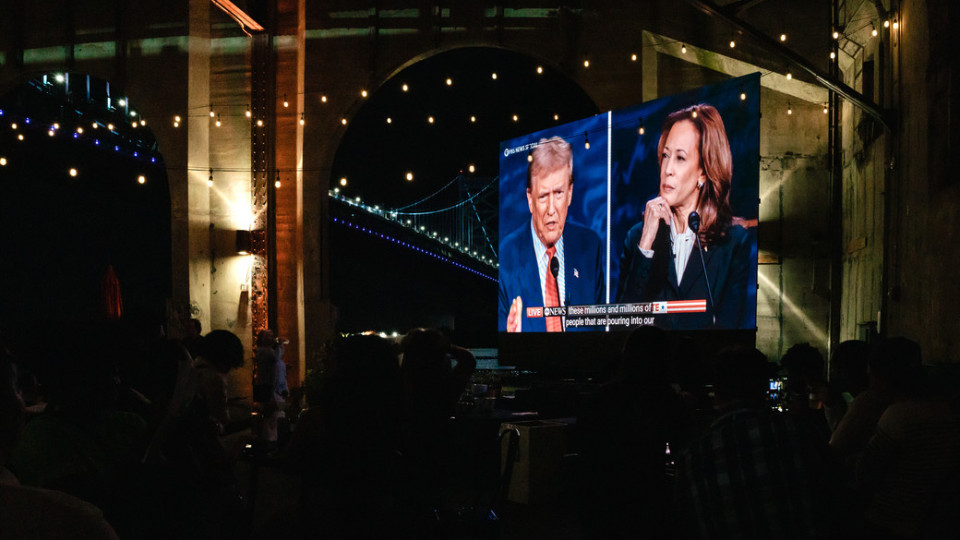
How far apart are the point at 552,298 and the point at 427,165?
19.4m

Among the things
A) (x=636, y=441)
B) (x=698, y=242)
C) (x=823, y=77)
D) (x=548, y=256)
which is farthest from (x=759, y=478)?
(x=548, y=256)

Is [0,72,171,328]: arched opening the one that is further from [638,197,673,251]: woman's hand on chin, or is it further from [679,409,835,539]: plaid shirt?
[679,409,835,539]: plaid shirt

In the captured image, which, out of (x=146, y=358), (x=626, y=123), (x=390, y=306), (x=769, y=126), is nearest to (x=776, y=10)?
(x=769, y=126)

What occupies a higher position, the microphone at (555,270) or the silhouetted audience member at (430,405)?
the microphone at (555,270)

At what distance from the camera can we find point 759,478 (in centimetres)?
186

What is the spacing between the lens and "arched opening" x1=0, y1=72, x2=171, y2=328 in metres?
15.8

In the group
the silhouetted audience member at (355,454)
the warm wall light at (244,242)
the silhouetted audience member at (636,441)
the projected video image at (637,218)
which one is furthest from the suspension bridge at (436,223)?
the silhouetted audience member at (355,454)

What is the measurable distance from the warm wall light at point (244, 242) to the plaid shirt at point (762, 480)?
1060cm

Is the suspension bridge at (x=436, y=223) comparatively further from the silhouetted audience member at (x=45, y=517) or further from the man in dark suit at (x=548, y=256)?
the silhouetted audience member at (x=45, y=517)

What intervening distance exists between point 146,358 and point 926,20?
6.26m

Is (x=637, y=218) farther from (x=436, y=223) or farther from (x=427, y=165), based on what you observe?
(x=436, y=223)

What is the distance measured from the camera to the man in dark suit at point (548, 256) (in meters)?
9.45

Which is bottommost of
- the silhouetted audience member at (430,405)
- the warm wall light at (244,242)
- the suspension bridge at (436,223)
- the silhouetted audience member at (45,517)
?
the silhouetted audience member at (430,405)

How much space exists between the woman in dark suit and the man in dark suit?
61 centimetres
